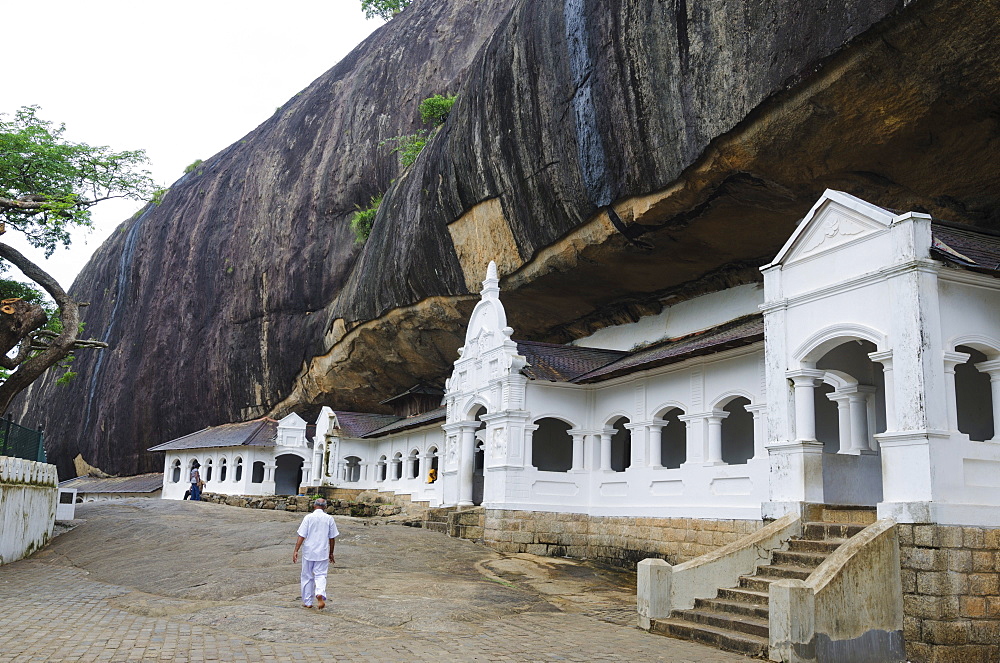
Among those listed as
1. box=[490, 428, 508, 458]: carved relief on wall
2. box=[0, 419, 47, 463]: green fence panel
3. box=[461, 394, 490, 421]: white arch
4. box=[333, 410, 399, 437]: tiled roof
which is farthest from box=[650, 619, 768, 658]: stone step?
box=[333, 410, 399, 437]: tiled roof

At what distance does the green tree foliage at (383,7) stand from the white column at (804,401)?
4131 cm

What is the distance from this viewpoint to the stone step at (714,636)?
9320mm

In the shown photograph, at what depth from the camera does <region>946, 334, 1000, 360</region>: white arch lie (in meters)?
10.5

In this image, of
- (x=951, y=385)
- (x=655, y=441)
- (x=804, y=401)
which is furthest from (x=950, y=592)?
(x=655, y=441)

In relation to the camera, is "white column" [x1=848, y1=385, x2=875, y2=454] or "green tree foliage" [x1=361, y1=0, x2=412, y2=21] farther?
"green tree foliage" [x1=361, y1=0, x2=412, y2=21]

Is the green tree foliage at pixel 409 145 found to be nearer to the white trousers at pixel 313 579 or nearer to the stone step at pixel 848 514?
the white trousers at pixel 313 579

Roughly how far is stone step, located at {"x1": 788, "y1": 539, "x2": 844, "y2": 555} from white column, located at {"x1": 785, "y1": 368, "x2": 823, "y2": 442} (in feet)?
4.92

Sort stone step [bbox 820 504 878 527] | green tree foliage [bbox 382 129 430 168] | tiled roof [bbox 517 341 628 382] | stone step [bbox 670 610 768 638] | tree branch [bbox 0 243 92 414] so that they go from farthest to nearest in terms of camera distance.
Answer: green tree foliage [bbox 382 129 430 168]
tiled roof [bbox 517 341 628 382]
tree branch [bbox 0 243 92 414]
stone step [bbox 820 504 878 527]
stone step [bbox 670 610 768 638]

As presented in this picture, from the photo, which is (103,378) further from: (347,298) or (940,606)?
(940,606)

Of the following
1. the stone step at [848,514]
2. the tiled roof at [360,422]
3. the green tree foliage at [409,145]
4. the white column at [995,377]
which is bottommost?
the stone step at [848,514]

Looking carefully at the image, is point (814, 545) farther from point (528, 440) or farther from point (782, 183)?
point (528, 440)

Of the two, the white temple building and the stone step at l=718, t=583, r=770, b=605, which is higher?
the white temple building

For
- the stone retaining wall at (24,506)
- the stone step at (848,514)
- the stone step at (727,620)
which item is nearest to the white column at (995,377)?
the stone step at (848,514)

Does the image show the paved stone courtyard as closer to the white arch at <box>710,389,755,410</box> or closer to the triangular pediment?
the white arch at <box>710,389,755,410</box>
